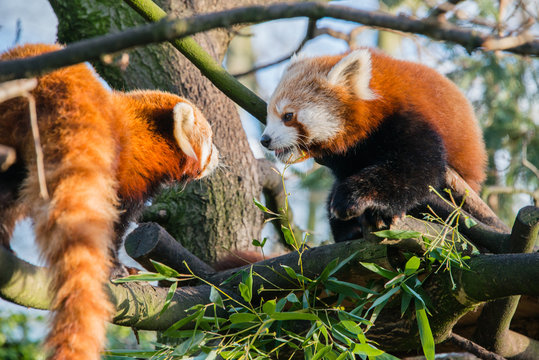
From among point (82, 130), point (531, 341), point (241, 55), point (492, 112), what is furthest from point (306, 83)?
point (241, 55)

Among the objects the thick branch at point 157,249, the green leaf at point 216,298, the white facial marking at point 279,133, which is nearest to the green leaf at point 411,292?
the green leaf at point 216,298

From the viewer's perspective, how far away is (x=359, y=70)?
286 cm

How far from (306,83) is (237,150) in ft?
2.00

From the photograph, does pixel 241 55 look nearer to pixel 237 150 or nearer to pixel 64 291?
pixel 237 150

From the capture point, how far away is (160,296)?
2.02 meters

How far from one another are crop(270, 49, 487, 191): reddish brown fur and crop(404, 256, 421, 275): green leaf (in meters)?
0.95

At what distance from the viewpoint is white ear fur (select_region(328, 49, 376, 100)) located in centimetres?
284

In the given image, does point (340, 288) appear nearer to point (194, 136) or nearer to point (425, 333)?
point (425, 333)

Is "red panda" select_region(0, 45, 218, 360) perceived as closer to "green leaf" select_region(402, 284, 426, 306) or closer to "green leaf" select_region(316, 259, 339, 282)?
"green leaf" select_region(316, 259, 339, 282)

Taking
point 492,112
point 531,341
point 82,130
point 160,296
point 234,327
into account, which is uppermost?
point 82,130

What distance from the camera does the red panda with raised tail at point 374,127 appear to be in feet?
8.27

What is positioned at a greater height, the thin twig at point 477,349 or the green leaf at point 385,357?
the green leaf at point 385,357

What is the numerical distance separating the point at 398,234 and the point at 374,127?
35.4 inches

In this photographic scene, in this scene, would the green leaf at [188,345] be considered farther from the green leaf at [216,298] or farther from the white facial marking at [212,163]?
the white facial marking at [212,163]
